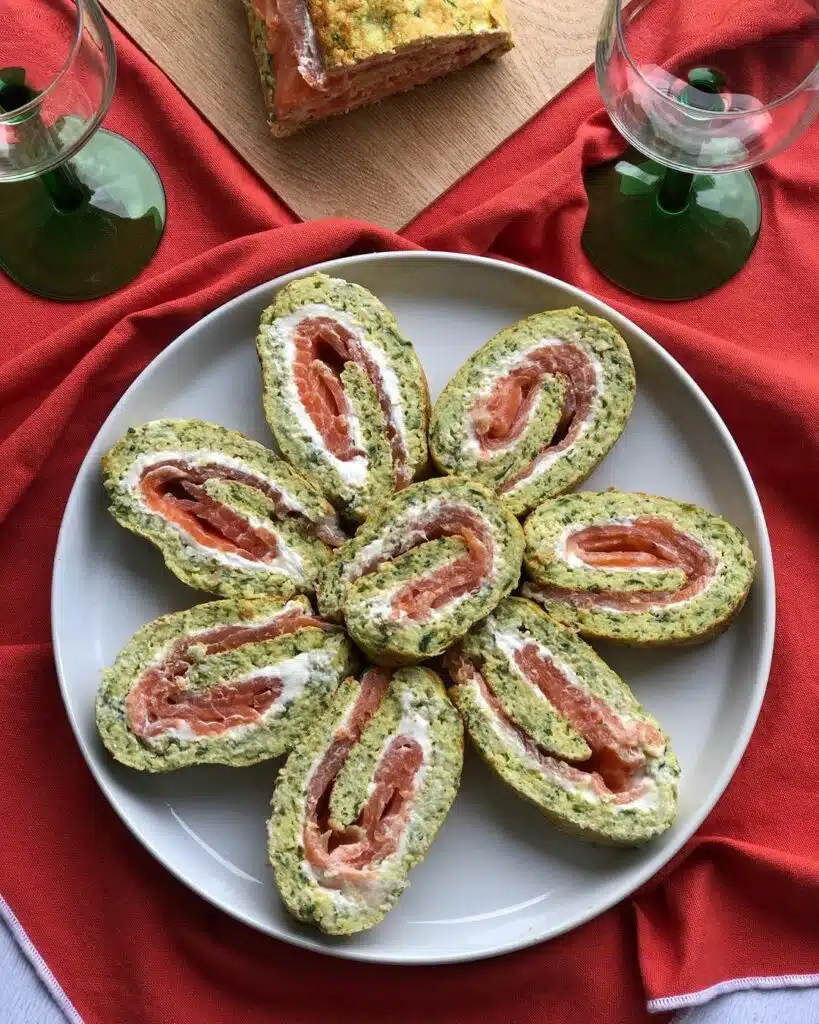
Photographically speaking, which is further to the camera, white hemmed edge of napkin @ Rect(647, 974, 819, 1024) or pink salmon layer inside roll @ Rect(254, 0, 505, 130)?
pink salmon layer inside roll @ Rect(254, 0, 505, 130)

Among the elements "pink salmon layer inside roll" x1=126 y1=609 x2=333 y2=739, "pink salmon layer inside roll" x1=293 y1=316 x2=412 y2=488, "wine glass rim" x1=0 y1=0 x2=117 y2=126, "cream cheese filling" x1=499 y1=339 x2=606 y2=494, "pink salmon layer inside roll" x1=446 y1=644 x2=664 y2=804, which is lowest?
"pink salmon layer inside roll" x1=446 y1=644 x2=664 y2=804

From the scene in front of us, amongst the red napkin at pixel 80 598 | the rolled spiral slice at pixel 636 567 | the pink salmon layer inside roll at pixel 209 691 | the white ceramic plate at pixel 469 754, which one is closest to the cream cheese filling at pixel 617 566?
the rolled spiral slice at pixel 636 567

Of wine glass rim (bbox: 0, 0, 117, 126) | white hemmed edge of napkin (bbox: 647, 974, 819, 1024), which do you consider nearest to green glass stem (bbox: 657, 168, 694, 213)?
wine glass rim (bbox: 0, 0, 117, 126)

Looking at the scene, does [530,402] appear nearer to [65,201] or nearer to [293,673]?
[293,673]

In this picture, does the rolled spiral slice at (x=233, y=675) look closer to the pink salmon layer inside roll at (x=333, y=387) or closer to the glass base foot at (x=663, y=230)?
the pink salmon layer inside roll at (x=333, y=387)

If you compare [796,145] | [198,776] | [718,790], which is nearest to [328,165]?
[796,145]

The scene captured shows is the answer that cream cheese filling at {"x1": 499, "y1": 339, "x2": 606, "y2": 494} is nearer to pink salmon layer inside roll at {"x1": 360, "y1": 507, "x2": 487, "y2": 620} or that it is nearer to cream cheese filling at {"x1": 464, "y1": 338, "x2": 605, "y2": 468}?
cream cheese filling at {"x1": 464, "y1": 338, "x2": 605, "y2": 468}

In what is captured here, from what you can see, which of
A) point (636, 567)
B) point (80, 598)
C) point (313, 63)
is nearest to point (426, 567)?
point (636, 567)
